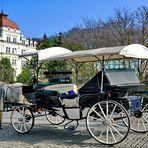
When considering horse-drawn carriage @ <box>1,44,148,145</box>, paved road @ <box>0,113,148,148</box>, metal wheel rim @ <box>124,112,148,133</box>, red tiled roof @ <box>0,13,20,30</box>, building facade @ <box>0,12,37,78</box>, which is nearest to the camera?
paved road @ <box>0,113,148,148</box>

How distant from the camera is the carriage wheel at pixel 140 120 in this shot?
31.6 feet

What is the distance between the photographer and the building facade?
290 ft

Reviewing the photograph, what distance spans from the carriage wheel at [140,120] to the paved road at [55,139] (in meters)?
0.21

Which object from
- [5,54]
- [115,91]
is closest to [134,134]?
[115,91]

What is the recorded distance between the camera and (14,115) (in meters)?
10.5

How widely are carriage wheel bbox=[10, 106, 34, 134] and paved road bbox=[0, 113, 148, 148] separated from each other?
0.17 m

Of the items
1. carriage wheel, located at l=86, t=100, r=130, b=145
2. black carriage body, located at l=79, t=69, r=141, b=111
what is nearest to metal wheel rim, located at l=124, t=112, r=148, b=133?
black carriage body, located at l=79, t=69, r=141, b=111

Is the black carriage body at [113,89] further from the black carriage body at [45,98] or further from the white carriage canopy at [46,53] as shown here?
the white carriage canopy at [46,53]

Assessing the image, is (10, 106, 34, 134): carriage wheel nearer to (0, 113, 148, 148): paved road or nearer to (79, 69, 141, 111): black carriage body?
(0, 113, 148, 148): paved road

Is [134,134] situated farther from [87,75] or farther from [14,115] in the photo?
[87,75]

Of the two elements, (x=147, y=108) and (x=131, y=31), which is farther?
(x=131, y=31)

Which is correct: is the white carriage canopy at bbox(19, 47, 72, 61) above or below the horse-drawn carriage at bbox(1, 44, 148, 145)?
above

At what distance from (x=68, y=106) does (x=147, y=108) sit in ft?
7.02

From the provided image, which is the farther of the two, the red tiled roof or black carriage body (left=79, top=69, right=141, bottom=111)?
the red tiled roof
